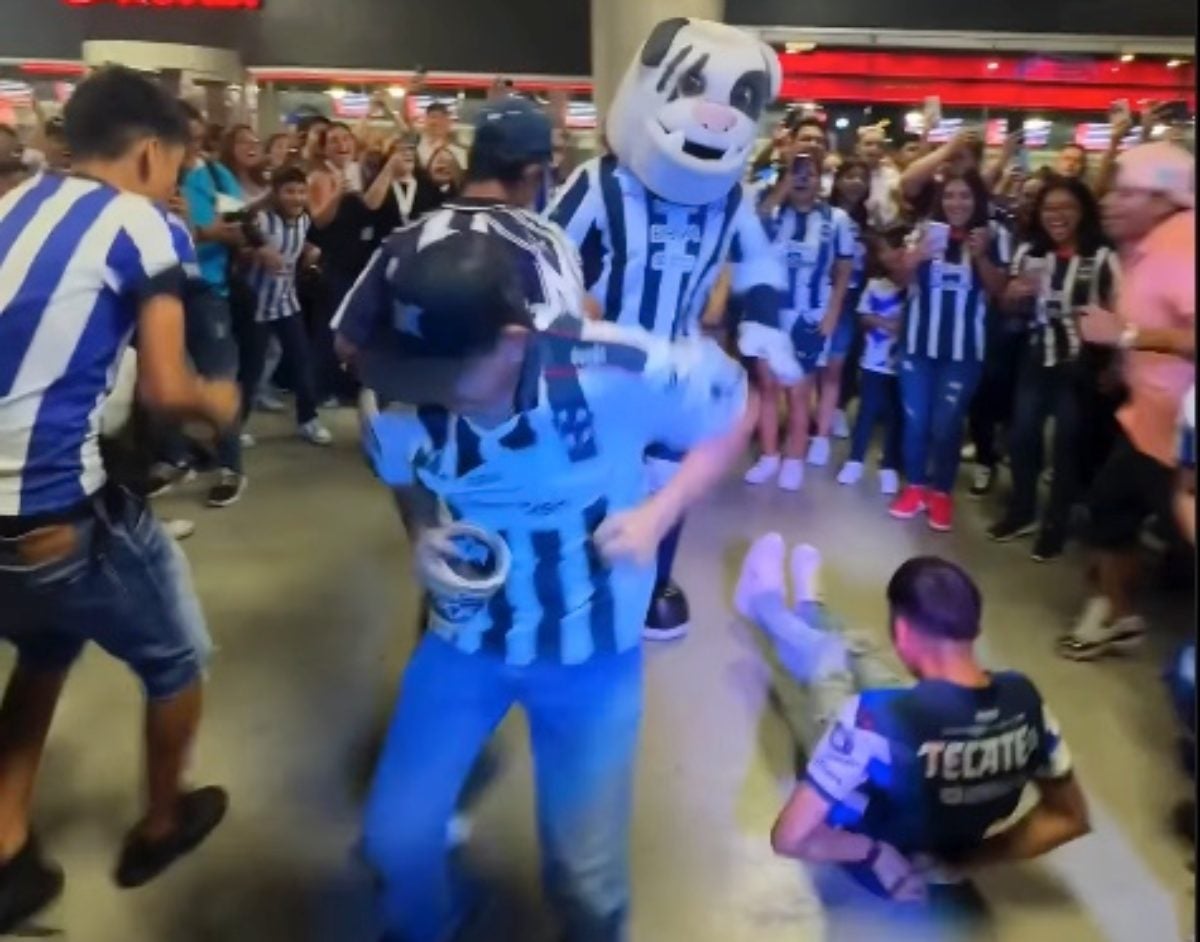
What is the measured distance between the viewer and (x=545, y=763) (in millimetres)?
1780

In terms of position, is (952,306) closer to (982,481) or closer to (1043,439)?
(1043,439)

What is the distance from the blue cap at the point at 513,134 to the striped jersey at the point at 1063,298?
8.45 feet

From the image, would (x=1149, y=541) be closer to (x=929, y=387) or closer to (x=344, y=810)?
(x=929, y=387)

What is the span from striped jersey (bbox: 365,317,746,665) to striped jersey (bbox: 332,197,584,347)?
0.06 meters

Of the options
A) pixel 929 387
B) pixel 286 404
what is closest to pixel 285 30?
pixel 286 404

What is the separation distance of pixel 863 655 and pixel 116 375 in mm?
1700

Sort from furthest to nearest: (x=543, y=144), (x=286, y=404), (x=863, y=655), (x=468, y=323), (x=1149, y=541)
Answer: (x=286, y=404), (x=1149, y=541), (x=863, y=655), (x=543, y=144), (x=468, y=323)

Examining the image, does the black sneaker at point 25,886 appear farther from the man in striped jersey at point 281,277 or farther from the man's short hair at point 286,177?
the man's short hair at point 286,177

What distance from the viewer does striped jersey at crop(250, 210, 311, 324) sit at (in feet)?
16.6

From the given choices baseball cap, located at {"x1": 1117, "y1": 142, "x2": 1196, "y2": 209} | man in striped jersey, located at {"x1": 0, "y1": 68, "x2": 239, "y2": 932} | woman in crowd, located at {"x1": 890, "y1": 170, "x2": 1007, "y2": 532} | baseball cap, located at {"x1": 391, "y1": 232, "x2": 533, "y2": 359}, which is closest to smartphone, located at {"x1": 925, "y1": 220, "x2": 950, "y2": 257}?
woman in crowd, located at {"x1": 890, "y1": 170, "x2": 1007, "y2": 532}

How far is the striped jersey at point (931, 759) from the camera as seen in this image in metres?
2.17

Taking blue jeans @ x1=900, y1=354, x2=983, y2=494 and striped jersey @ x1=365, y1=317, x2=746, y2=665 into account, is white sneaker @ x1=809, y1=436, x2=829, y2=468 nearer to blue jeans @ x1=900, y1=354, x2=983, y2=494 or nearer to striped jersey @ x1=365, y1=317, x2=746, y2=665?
blue jeans @ x1=900, y1=354, x2=983, y2=494

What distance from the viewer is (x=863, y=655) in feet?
9.51

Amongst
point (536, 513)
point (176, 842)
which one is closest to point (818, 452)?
point (176, 842)
